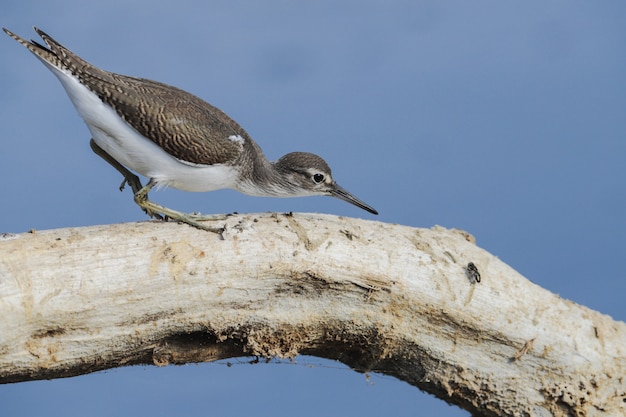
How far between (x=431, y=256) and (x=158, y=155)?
2.78m

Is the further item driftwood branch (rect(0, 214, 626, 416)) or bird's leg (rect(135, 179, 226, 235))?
bird's leg (rect(135, 179, 226, 235))

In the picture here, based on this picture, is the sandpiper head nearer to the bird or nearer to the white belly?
the bird

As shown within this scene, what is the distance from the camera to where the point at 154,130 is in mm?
8234

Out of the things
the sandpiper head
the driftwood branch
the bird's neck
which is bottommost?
the driftwood branch

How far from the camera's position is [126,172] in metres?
9.12

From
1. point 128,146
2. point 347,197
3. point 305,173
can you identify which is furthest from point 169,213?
point 347,197

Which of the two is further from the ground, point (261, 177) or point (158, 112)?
point (261, 177)

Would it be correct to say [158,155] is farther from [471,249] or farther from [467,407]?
[467,407]

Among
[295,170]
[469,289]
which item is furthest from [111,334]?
[469,289]

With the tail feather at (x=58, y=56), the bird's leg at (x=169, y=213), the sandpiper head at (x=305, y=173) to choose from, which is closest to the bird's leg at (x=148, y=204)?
the bird's leg at (x=169, y=213)

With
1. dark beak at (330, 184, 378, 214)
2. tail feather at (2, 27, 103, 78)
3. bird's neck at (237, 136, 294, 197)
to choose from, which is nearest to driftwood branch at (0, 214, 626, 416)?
bird's neck at (237, 136, 294, 197)

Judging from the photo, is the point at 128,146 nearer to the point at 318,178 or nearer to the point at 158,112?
the point at 158,112

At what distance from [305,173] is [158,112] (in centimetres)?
173

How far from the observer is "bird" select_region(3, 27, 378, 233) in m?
8.27
